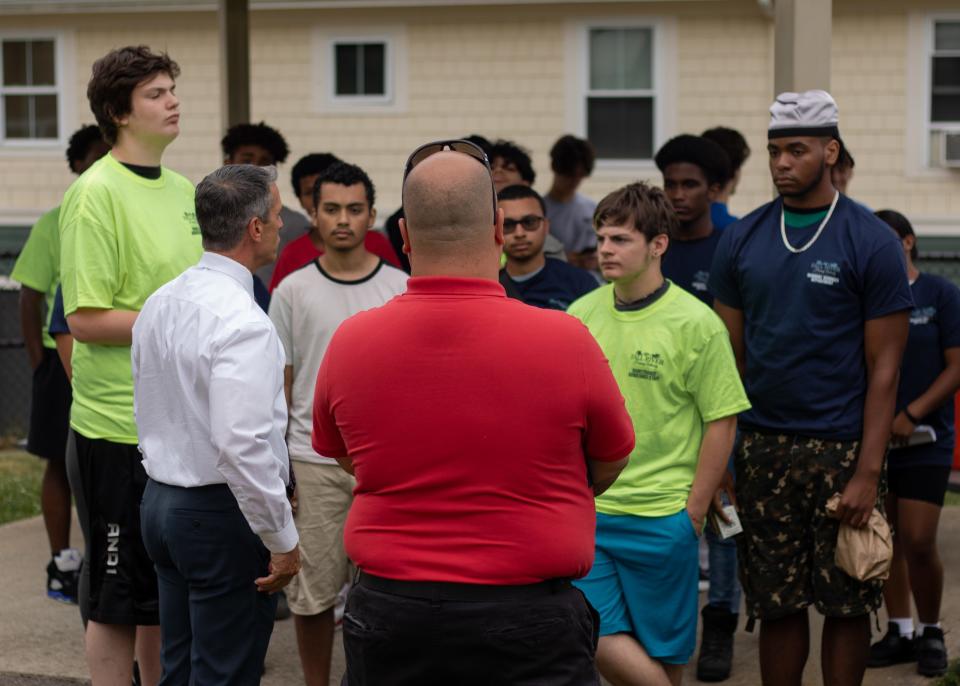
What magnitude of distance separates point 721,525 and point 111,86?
2462 millimetres

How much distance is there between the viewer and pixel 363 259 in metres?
5.58

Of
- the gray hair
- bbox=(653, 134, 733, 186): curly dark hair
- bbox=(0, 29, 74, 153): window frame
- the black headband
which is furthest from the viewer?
bbox=(0, 29, 74, 153): window frame

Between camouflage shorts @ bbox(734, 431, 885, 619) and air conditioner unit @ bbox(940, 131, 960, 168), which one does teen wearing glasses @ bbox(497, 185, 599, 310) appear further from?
air conditioner unit @ bbox(940, 131, 960, 168)

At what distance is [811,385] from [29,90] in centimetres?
1456

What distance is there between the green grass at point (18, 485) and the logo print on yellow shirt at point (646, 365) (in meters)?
5.72

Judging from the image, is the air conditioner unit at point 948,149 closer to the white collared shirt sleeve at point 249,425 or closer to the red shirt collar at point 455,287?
the white collared shirt sleeve at point 249,425

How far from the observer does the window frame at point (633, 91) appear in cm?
1592

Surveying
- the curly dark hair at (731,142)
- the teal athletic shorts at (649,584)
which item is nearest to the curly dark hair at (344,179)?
the teal athletic shorts at (649,584)

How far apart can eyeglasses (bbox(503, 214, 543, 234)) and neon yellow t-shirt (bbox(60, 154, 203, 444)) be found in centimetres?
157

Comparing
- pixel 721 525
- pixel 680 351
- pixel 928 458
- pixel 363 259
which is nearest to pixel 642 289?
pixel 680 351

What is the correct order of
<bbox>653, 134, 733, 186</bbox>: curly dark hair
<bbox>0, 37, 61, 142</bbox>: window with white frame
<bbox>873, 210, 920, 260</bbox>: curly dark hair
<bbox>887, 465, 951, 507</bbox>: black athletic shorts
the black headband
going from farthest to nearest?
<bbox>0, 37, 61, 142</bbox>: window with white frame
<bbox>653, 134, 733, 186</bbox>: curly dark hair
<bbox>873, 210, 920, 260</bbox>: curly dark hair
<bbox>887, 465, 951, 507</bbox>: black athletic shorts
the black headband

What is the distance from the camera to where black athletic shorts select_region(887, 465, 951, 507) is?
19.3ft

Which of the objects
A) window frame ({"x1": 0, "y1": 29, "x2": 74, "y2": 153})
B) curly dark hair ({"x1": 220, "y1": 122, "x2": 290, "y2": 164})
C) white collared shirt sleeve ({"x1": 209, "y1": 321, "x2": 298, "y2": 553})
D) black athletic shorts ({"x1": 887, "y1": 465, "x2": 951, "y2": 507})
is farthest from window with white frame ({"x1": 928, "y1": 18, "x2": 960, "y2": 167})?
white collared shirt sleeve ({"x1": 209, "y1": 321, "x2": 298, "y2": 553})

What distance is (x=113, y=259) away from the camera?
15.1 feet
